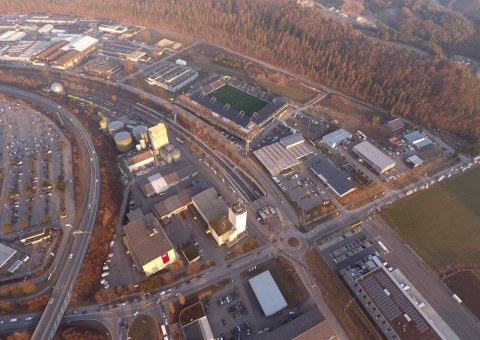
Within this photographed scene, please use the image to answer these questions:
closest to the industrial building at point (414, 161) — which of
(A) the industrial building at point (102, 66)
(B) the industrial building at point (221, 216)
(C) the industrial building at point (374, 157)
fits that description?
(C) the industrial building at point (374, 157)

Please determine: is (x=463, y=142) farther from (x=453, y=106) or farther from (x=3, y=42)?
(x=3, y=42)

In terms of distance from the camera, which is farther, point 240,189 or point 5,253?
point 240,189

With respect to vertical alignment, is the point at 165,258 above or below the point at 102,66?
below

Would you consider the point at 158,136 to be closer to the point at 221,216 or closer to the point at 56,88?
the point at 221,216

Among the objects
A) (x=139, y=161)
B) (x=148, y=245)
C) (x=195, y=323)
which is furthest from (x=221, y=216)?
(x=139, y=161)

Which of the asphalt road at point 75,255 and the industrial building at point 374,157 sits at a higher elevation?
the industrial building at point 374,157

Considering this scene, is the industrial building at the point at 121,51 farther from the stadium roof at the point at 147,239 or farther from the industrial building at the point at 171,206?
the stadium roof at the point at 147,239

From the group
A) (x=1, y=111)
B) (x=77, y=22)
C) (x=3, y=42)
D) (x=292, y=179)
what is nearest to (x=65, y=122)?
(x=1, y=111)

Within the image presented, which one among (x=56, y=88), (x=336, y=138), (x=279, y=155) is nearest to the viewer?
(x=279, y=155)
